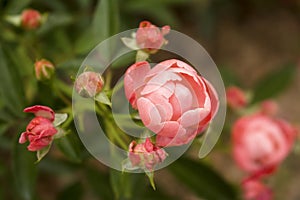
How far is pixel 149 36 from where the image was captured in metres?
0.64

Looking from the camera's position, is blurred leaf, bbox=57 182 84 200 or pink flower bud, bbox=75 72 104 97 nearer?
pink flower bud, bbox=75 72 104 97

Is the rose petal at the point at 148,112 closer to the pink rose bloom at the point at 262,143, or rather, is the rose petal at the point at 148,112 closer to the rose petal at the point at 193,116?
the rose petal at the point at 193,116

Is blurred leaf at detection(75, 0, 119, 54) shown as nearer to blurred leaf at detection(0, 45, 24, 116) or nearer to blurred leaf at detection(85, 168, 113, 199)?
blurred leaf at detection(0, 45, 24, 116)

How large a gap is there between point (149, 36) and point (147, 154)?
0.15 meters

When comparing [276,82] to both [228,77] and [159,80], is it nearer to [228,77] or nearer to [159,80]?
[228,77]

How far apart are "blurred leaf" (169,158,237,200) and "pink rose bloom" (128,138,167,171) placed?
13.8 inches

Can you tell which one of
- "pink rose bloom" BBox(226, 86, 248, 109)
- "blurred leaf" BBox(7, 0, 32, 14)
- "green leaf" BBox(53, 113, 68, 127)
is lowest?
"pink rose bloom" BBox(226, 86, 248, 109)

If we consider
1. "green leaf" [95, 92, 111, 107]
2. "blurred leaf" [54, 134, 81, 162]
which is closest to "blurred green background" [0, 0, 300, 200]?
"blurred leaf" [54, 134, 81, 162]

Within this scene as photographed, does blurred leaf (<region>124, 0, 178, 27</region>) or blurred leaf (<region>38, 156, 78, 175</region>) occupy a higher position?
blurred leaf (<region>124, 0, 178, 27</region>)

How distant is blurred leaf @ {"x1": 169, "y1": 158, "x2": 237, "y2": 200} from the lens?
36.6 inches

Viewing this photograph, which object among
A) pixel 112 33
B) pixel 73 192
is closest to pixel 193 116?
pixel 112 33

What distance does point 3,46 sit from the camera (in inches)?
31.7

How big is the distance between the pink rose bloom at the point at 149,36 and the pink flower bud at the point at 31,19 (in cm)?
25

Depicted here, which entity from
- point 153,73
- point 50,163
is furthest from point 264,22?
point 153,73
